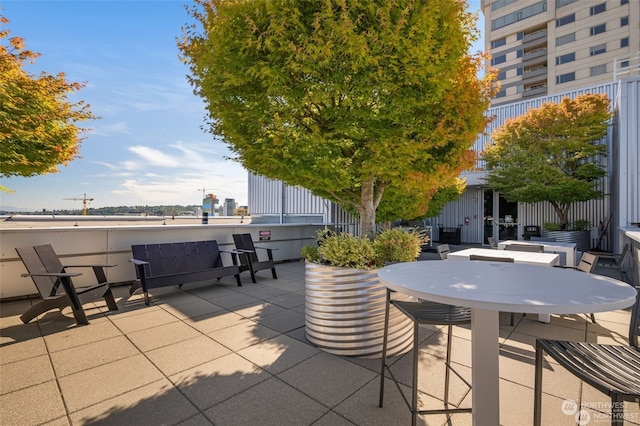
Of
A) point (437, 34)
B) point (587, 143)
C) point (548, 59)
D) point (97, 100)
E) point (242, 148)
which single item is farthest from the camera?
point (548, 59)

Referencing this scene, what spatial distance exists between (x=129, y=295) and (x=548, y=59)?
40012 mm

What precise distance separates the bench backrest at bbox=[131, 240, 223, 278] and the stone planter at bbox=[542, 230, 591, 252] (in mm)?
11532

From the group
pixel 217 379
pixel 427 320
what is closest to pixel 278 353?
pixel 217 379

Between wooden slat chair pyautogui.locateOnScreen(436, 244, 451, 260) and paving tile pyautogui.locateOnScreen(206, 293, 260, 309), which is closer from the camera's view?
paving tile pyautogui.locateOnScreen(206, 293, 260, 309)

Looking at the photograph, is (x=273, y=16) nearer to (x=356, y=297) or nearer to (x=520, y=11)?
(x=356, y=297)

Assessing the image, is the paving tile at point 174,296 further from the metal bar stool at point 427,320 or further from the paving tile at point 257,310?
the metal bar stool at point 427,320

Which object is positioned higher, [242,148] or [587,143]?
[587,143]

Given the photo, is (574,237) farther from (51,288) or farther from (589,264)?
(51,288)

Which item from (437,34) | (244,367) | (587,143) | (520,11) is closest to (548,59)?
(520,11)

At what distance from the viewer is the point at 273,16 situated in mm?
2732

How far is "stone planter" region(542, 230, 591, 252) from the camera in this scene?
416 inches

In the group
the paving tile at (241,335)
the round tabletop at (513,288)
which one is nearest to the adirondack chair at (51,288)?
the paving tile at (241,335)

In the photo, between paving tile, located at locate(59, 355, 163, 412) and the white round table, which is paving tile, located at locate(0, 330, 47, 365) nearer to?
paving tile, located at locate(59, 355, 163, 412)

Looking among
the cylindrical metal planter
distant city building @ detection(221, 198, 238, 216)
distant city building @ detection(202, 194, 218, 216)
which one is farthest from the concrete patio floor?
distant city building @ detection(221, 198, 238, 216)
